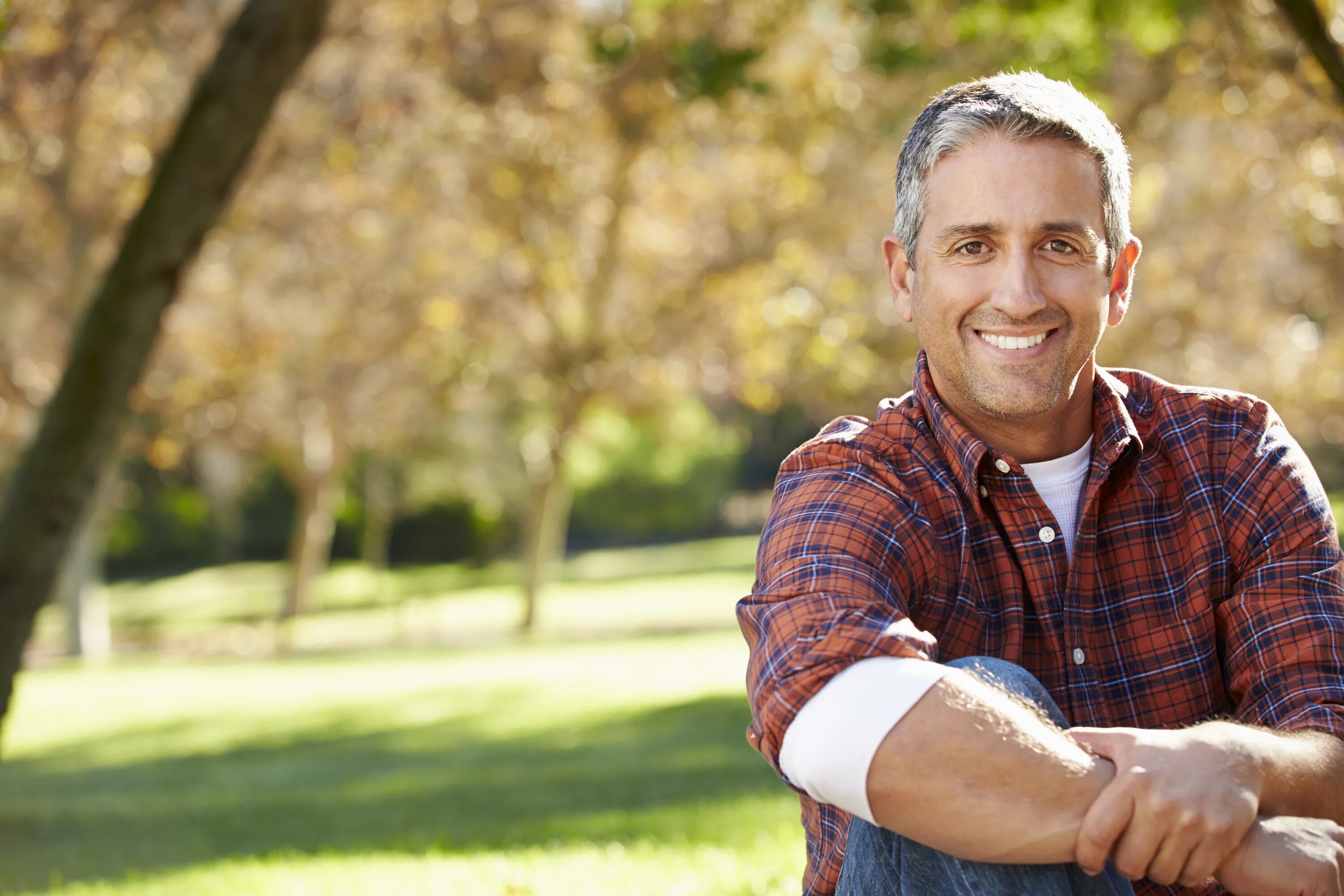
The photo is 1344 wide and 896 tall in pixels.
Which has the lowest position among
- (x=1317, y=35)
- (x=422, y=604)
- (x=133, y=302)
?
(x=422, y=604)

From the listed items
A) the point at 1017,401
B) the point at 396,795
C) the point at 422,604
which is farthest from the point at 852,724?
the point at 422,604

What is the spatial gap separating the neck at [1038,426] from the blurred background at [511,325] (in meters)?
2.25

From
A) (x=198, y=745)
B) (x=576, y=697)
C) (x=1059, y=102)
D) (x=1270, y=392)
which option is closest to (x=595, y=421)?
(x=1270, y=392)

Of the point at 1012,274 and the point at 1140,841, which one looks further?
the point at 1012,274

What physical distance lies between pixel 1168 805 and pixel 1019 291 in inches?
39.2

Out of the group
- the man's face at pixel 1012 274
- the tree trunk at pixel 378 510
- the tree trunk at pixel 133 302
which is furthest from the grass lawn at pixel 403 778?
the tree trunk at pixel 378 510

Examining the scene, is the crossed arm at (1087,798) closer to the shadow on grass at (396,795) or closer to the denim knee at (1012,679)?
the denim knee at (1012,679)

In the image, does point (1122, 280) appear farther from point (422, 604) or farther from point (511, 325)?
point (422, 604)

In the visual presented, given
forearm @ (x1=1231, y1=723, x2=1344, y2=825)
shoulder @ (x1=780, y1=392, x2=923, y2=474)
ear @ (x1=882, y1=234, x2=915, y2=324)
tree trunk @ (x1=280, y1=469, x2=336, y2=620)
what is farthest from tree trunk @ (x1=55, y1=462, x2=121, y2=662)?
forearm @ (x1=1231, y1=723, x2=1344, y2=825)

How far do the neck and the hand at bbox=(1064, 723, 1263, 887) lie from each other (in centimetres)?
72

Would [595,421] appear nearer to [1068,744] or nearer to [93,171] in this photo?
[93,171]

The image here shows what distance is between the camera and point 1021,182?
8.23 feet

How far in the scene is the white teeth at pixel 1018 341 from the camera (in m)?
2.60

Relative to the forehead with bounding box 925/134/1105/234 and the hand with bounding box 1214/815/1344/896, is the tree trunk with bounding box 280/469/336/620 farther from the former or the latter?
the hand with bounding box 1214/815/1344/896
